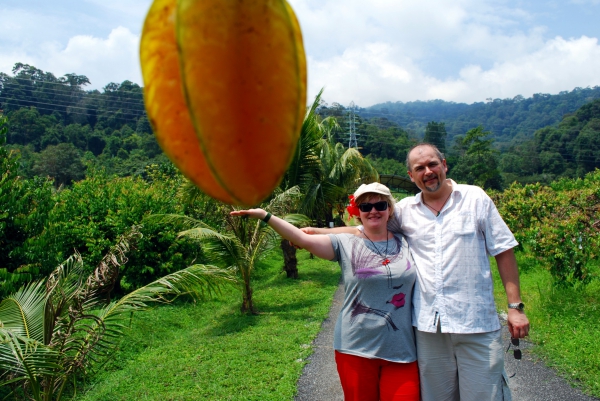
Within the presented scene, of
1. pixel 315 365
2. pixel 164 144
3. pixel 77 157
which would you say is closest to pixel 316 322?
pixel 315 365

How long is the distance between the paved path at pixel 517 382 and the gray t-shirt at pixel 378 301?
2491mm

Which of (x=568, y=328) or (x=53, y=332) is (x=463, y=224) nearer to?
(x=53, y=332)

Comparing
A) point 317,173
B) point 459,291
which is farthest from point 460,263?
point 317,173

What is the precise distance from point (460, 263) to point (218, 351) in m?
4.65

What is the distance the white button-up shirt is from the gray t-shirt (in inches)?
3.3

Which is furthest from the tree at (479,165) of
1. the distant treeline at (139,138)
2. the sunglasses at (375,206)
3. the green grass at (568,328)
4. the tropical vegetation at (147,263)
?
the sunglasses at (375,206)

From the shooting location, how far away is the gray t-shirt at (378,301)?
2.37m

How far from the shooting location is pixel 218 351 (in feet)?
19.9

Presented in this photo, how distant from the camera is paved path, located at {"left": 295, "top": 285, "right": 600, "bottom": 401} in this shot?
423 cm

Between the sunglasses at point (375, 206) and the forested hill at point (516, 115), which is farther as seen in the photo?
the forested hill at point (516, 115)

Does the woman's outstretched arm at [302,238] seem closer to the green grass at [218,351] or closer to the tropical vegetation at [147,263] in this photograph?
the tropical vegetation at [147,263]

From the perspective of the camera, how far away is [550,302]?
6.19 metres

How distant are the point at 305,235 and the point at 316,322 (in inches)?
192

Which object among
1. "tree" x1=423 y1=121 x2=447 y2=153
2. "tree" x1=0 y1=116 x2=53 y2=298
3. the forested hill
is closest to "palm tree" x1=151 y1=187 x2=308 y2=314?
"tree" x1=0 y1=116 x2=53 y2=298
